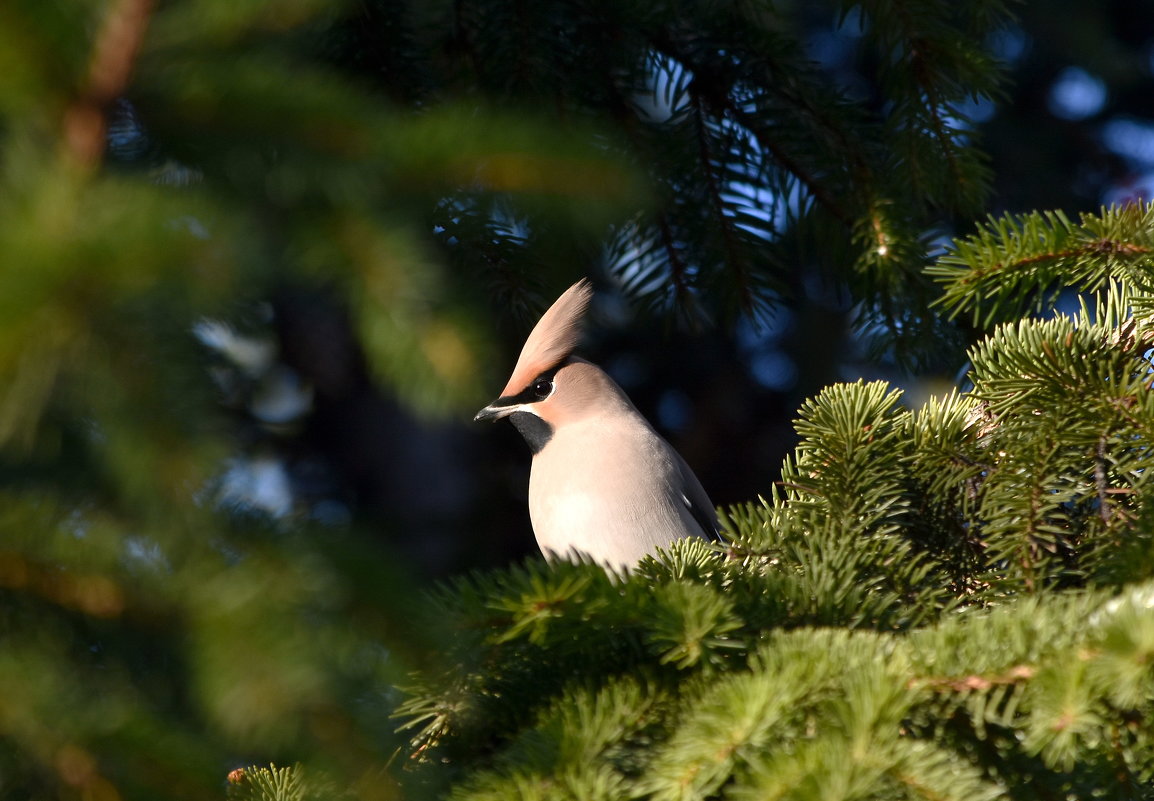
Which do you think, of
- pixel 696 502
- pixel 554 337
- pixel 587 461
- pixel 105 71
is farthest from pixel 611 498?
pixel 105 71

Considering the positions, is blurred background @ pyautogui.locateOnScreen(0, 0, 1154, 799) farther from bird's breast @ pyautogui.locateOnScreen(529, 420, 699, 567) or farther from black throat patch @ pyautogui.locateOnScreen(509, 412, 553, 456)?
black throat patch @ pyautogui.locateOnScreen(509, 412, 553, 456)

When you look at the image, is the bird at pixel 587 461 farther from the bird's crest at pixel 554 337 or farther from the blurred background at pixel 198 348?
the blurred background at pixel 198 348

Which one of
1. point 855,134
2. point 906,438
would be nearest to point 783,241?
point 855,134

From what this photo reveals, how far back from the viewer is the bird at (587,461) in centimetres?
367

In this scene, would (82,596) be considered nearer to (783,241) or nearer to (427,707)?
(427,707)

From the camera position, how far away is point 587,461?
385 cm

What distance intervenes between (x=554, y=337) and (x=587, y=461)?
0.47 m

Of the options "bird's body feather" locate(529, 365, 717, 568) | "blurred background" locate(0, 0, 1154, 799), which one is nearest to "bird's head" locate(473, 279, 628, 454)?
"bird's body feather" locate(529, 365, 717, 568)

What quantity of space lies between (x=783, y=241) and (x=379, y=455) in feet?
11.3

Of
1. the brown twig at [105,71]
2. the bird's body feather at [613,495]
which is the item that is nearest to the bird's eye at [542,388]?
the bird's body feather at [613,495]

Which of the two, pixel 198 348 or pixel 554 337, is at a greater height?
pixel 198 348

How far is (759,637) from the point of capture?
1.72m

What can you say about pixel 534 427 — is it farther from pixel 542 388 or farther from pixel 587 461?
pixel 587 461

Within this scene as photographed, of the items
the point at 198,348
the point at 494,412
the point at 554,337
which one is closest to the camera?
the point at 198,348
